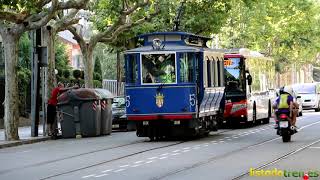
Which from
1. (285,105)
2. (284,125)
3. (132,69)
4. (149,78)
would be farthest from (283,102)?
(132,69)

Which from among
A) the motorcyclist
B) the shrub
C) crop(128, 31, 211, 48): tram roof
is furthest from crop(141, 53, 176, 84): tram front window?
the shrub

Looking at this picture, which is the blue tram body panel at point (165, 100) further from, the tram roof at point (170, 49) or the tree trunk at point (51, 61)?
the tree trunk at point (51, 61)

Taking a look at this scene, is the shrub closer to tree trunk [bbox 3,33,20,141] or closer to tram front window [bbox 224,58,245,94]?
tram front window [bbox 224,58,245,94]

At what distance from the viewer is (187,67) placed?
2544 centimetres

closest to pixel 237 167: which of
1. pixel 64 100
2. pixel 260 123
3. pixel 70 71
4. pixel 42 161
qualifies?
pixel 42 161

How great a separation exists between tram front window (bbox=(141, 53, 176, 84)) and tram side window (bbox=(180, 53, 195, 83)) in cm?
26

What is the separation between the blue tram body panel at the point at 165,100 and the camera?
25203mm

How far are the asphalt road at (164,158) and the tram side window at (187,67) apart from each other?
2.02 metres

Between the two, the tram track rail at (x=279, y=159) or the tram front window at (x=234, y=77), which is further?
the tram front window at (x=234, y=77)

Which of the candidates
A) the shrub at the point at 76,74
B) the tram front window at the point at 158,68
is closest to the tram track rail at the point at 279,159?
the tram front window at the point at 158,68

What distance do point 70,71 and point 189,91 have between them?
22341 millimetres

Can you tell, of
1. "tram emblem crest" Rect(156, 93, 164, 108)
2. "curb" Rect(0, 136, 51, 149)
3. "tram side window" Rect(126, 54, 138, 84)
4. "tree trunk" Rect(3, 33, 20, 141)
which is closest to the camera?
"curb" Rect(0, 136, 51, 149)

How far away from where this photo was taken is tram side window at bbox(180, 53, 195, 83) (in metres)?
25.3

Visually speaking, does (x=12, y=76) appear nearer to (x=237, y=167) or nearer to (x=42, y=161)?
(x=42, y=161)
